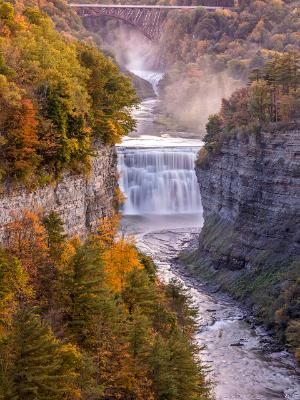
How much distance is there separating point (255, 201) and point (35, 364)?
4590cm

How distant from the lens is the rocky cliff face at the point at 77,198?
38906 millimetres

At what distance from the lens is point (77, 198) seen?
1797 inches

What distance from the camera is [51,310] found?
37.8 m

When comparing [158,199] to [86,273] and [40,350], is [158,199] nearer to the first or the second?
[86,273]

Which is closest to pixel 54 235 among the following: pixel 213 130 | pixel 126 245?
pixel 126 245

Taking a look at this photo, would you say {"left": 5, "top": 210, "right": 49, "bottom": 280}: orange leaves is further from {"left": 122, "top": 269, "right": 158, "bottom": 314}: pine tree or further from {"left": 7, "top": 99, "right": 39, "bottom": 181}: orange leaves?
{"left": 122, "top": 269, "right": 158, "bottom": 314}: pine tree

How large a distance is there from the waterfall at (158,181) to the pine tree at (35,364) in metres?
69.9

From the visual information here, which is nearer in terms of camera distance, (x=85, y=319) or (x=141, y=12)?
(x=85, y=319)

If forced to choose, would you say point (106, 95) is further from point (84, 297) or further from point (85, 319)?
point (85, 319)

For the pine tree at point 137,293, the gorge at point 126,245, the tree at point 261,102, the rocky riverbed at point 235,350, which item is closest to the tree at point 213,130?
the gorge at point 126,245

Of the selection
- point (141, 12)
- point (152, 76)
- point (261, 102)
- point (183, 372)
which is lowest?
point (183, 372)

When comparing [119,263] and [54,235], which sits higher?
[54,235]

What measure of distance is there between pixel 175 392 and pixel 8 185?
1234cm

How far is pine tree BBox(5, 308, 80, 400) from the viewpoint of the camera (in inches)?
1209
